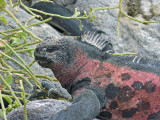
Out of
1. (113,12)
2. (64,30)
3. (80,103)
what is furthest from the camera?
(113,12)

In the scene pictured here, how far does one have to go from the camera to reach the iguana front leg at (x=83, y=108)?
179cm

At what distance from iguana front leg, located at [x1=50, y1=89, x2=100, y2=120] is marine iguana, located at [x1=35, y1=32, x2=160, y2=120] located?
0.01 m

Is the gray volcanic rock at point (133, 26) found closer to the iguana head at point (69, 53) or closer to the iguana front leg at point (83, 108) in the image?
the iguana head at point (69, 53)

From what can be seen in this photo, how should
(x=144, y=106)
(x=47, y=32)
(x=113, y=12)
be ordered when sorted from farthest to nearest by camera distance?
1. (x=113, y=12)
2. (x=47, y=32)
3. (x=144, y=106)

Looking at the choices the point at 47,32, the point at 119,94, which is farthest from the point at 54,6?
the point at 119,94

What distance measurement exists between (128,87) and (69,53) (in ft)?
1.38

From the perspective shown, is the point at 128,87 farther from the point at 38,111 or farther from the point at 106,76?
the point at 38,111

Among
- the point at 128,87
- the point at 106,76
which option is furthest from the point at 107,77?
the point at 128,87

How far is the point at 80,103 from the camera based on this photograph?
6.37 ft

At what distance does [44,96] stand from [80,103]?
2.33 ft

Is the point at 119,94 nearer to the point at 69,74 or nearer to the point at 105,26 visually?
the point at 69,74

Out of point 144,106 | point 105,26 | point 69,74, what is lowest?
point 105,26

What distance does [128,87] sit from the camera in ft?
7.36

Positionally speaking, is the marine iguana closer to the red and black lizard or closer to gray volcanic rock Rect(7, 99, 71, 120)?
the red and black lizard
